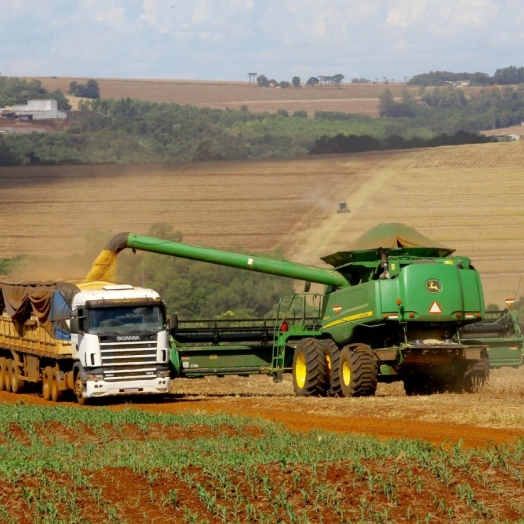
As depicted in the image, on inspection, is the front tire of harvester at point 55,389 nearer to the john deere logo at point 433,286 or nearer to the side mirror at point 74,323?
the side mirror at point 74,323

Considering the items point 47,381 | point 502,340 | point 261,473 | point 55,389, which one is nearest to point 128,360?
point 55,389

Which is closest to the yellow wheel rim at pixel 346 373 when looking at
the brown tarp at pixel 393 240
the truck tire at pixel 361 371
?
the truck tire at pixel 361 371

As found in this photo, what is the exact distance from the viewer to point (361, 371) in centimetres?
2498

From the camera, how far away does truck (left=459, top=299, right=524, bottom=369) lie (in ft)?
92.7

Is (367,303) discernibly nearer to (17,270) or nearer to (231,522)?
(231,522)

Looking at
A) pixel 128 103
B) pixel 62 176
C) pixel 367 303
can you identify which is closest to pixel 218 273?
pixel 62 176

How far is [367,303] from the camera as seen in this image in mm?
25328

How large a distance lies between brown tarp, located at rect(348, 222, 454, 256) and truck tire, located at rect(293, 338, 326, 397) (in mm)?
2427

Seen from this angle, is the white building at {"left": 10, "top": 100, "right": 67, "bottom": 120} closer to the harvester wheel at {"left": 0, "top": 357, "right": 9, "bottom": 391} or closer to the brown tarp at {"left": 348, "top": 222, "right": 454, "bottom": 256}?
the harvester wheel at {"left": 0, "top": 357, "right": 9, "bottom": 391}

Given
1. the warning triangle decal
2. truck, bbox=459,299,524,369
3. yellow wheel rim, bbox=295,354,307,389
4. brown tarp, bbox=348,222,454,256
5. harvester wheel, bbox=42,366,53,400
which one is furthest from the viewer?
harvester wheel, bbox=42,366,53,400

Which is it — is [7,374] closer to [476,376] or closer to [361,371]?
[361,371]

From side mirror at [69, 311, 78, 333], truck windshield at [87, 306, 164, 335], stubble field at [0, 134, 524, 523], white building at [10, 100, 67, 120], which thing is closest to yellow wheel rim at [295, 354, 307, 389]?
stubble field at [0, 134, 524, 523]

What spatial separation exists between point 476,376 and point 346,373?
311 cm

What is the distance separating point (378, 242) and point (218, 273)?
122ft
